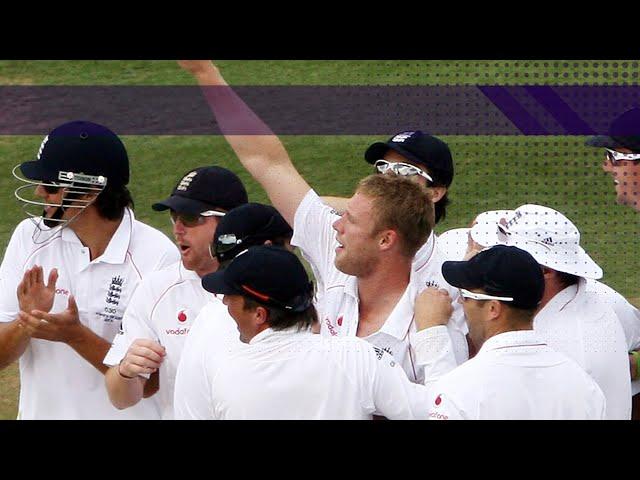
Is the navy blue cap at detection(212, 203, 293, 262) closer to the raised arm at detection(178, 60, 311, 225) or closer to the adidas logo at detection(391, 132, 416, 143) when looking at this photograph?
the raised arm at detection(178, 60, 311, 225)

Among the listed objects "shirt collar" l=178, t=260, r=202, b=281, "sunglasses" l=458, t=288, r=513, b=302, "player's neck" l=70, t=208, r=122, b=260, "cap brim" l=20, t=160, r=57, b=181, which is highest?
"sunglasses" l=458, t=288, r=513, b=302

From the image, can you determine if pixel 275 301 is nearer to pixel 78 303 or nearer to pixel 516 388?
pixel 516 388

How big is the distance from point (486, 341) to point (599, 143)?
1.38m

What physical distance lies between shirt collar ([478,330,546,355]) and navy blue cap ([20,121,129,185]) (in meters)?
1.64

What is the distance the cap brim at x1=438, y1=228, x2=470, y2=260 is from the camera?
446 centimetres

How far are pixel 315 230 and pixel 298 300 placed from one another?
0.81 m

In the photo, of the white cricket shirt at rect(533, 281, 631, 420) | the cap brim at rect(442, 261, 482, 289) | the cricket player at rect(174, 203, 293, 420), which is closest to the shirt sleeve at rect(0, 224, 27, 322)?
the cricket player at rect(174, 203, 293, 420)

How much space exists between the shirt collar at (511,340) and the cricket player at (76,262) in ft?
4.68

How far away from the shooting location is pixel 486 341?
3.71 m

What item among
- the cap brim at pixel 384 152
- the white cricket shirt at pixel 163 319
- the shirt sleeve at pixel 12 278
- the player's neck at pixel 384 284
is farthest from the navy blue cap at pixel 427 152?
the shirt sleeve at pixel 12 278

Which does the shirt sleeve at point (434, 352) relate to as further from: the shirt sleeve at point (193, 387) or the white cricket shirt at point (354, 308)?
the shirt sleeve at point (193, 387)

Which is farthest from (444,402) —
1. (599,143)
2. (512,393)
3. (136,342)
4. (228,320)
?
(599,143)

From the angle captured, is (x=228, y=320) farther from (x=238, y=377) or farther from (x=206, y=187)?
(x=206, y=187)

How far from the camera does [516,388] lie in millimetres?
3623
